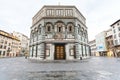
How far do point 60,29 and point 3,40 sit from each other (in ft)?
137

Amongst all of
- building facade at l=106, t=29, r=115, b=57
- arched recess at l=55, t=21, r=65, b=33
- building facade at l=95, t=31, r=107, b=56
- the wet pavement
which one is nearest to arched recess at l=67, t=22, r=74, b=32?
arched recess at l=55, t=21, r=65, b=33

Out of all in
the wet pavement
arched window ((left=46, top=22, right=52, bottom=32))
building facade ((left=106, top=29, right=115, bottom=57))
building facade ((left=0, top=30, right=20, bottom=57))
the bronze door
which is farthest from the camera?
building facade ((left=106, top=29, right=115, bottom=57))

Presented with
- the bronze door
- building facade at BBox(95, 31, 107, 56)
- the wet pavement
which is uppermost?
building facade at BBox(95, 31, 107, 56)

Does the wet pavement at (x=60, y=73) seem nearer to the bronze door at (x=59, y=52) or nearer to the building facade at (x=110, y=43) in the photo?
the bronze door at (x=59, y=52)

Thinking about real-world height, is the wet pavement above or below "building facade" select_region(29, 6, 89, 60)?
below

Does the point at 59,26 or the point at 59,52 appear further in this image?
the point at 59,26

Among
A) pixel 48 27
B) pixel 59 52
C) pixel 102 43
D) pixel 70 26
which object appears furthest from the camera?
pixel 102 43

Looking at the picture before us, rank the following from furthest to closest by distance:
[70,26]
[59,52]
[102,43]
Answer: [102,43] → [70,26] → [59,52]

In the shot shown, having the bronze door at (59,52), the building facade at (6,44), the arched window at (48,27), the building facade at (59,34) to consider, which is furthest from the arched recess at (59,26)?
the building facade at (6,44)

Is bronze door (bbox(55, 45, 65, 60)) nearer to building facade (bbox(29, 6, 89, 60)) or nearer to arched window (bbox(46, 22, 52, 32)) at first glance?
building facade (bbox(29, 6, 89, 60))

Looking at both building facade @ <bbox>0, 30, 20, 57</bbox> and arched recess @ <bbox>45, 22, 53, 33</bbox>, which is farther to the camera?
building facade @ <bbox>0, 30, 20, 57</bbox>

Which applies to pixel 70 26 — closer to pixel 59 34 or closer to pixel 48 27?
pixel 59 34

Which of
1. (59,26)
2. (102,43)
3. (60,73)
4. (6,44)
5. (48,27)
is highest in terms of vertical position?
(59,26)

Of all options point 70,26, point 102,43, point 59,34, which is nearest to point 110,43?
point 102,43
